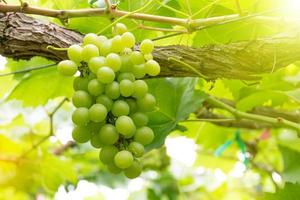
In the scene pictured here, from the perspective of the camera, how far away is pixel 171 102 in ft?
3.11

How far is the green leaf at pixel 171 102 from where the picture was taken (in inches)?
35.8

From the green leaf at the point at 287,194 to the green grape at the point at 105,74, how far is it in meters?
0.32

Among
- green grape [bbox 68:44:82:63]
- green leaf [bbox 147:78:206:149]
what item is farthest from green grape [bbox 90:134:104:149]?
green leaf [bbox 147:78:206:149]

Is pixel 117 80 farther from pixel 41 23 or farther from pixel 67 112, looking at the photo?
pixel 67 112

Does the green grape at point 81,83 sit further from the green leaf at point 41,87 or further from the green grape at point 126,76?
the green leaf at point 41,87

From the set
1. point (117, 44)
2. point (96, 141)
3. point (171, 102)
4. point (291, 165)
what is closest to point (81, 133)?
point (96, 141)

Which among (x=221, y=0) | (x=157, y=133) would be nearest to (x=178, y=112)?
(x=157, y=133)

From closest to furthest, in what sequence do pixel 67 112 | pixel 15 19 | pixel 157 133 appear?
pixel 15 19 → pixel 157 133 → pixel 67 112

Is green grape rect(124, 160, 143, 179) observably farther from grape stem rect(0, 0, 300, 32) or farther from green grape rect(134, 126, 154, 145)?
grape stem rect(0, 0, 300, 32)

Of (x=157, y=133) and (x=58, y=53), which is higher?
(x=58, y=53)

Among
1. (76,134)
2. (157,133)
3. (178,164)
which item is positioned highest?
(76,134)

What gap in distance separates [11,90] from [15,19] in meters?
0.45

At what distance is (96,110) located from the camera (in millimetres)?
607

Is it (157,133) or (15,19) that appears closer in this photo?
(15,19)
